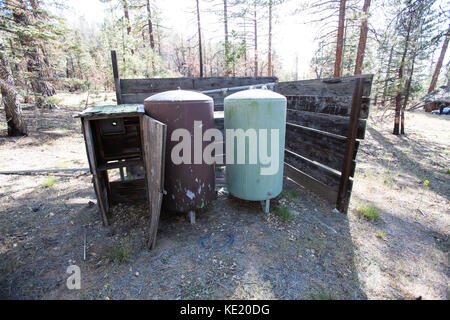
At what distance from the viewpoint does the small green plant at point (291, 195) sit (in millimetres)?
3852

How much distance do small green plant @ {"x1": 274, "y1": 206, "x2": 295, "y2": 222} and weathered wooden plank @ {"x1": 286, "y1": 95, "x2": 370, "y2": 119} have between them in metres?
1.64

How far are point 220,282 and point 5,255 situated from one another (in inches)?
97.5

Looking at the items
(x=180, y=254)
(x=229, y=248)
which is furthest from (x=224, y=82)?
(x=180, y=254)

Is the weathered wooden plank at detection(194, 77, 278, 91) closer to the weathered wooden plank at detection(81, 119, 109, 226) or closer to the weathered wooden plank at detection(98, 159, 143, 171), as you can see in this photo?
the weathered wooden plank at detection(98, 159, 143, 171)

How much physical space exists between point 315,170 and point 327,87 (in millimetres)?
1386

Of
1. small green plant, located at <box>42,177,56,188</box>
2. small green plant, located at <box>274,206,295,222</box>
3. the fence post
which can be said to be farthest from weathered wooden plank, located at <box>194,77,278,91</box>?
small green plant, located at <box>42,177,56,188</box>

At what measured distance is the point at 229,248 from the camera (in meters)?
2.69

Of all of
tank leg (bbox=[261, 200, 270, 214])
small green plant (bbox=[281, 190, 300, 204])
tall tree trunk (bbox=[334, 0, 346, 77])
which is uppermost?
tall tree trunk (bbox=[334, 0, 346, 77])

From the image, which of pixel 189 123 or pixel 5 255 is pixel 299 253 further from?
pixel 5 255

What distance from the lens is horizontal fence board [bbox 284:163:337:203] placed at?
373cm

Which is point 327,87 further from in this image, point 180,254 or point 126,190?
point 126,190

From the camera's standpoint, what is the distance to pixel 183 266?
2.42 m

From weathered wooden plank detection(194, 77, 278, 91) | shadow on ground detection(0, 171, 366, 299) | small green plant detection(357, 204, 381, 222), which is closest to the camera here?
shadow on ground detection(0, 171, 366, 299)
